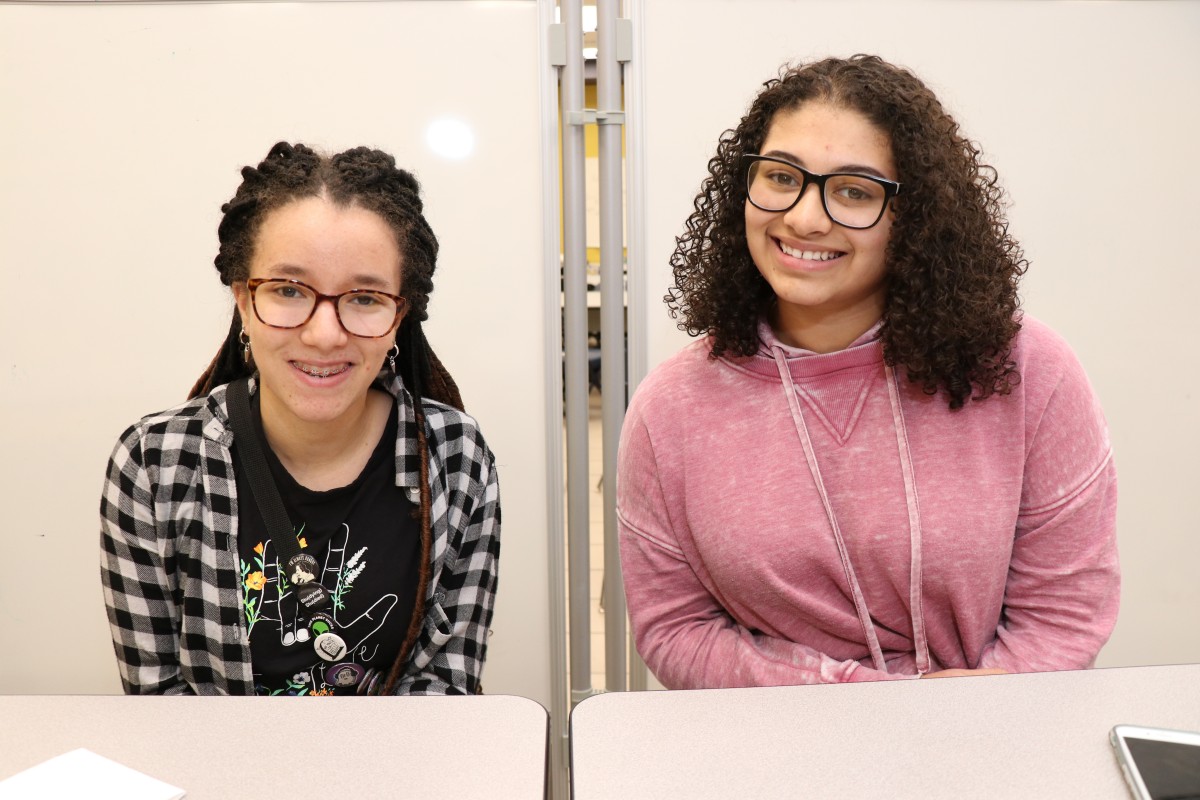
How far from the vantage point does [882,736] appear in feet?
3.14

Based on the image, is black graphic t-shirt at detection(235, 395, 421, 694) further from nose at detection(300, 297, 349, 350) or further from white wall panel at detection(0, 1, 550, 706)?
white wall panel at detection(0, 1, 550, 706)

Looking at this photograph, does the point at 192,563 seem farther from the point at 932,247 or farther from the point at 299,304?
the point at 932,247

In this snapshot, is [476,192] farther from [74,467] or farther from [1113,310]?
[1113,310]

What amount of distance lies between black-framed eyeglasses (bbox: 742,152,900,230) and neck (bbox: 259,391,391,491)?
0.70 meters

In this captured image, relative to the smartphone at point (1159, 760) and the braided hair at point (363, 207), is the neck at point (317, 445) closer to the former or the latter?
the braided hair at point (363, 207)

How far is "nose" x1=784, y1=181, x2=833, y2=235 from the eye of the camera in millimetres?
1313

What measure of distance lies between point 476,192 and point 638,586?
952 mm

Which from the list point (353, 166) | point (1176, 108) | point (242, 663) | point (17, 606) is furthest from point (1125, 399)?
point (17, 606)

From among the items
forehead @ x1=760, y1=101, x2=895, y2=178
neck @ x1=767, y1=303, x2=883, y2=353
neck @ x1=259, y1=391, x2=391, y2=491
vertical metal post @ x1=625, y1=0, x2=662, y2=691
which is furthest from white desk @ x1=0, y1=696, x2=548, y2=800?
vertical metal post @ x1=625, y1=0, x2=662, y2=691

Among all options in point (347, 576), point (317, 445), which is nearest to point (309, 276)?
point (317, 445)

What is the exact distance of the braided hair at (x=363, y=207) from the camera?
140 cm

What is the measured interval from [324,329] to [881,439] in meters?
0.79

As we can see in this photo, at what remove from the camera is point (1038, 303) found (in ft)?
6.97

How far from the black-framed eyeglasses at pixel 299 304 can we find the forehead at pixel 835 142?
62cm
